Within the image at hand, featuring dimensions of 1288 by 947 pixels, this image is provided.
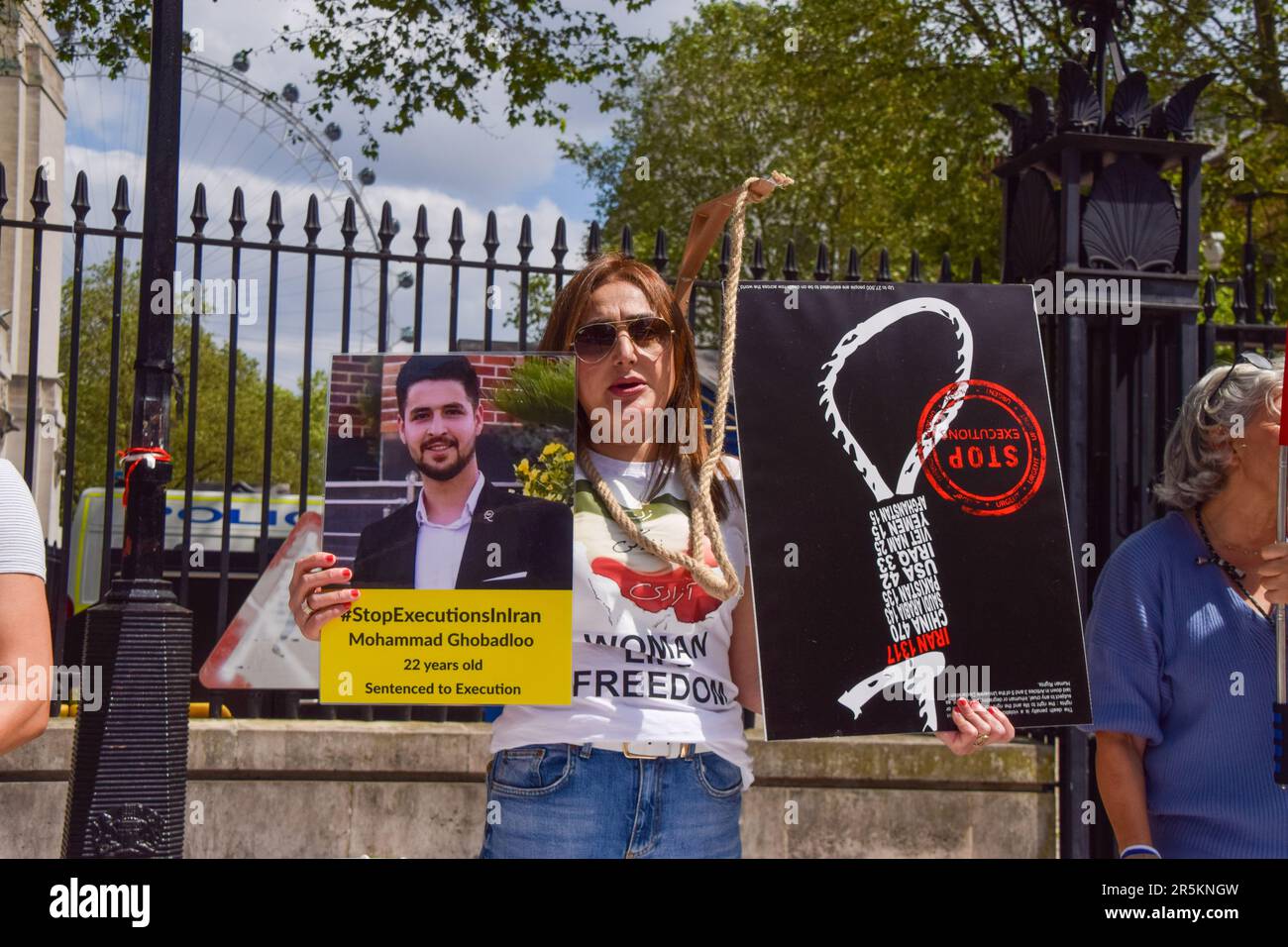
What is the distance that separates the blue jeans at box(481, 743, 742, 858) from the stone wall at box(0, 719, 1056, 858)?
299 centimetres

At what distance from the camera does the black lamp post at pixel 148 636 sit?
4.02 metres

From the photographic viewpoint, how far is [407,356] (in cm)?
241

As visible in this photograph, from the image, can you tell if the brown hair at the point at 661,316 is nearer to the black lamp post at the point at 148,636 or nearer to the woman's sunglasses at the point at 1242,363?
the woman's sunglasses at the point at 1242,363

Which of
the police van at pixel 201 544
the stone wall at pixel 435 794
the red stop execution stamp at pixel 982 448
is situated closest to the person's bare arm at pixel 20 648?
the red stop execution stamp at pixel 982 448

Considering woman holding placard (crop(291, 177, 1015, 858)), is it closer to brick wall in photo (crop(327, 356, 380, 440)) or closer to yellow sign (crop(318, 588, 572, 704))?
yellow sign (crop(318, 588, 572, 704))

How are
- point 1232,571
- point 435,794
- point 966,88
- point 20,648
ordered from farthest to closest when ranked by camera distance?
1. point 966,88
2. point 435,794
3. point 1232,571
4. point 20,648

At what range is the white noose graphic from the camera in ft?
8.23

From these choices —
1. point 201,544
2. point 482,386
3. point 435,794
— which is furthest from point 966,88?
point 482,386

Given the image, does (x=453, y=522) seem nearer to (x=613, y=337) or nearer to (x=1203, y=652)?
(x=613, y=337)

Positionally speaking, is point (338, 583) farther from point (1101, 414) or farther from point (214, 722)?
point (1101, 414)

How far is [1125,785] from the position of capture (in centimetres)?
254

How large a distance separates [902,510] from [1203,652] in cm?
64

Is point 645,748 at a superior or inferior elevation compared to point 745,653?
inferior

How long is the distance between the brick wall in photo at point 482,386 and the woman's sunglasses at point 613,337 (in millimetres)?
133
